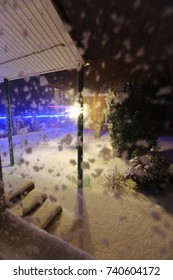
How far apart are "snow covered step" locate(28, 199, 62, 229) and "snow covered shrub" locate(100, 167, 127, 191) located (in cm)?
201

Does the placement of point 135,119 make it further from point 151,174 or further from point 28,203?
point 28,203

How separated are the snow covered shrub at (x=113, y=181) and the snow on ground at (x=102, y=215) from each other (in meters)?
0.23

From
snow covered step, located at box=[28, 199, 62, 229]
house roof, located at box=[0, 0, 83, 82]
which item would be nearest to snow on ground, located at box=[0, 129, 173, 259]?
snow covered step, located at box=[28, 199, 62, 229]

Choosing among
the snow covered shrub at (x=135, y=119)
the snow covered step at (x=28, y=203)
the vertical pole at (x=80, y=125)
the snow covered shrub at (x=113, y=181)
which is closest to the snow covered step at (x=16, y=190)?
the snow covered step at (x=28, y=203)

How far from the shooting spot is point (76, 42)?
13.1 feet

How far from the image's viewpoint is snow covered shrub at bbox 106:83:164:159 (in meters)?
7.90

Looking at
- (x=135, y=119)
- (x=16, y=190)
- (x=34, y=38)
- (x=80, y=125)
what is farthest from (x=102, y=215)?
(x=135, y=119)

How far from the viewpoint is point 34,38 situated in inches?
157

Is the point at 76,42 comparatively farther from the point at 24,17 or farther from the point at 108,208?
the point at 108,208

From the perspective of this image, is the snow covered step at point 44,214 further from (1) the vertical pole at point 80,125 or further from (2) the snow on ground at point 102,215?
(1) the vertical pole at point 80,125

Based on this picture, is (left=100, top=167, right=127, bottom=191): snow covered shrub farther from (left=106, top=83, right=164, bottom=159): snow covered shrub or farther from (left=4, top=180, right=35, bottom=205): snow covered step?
(left=4, top=180, right=35, bottom=205): snow covered step

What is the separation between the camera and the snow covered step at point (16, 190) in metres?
4.09
